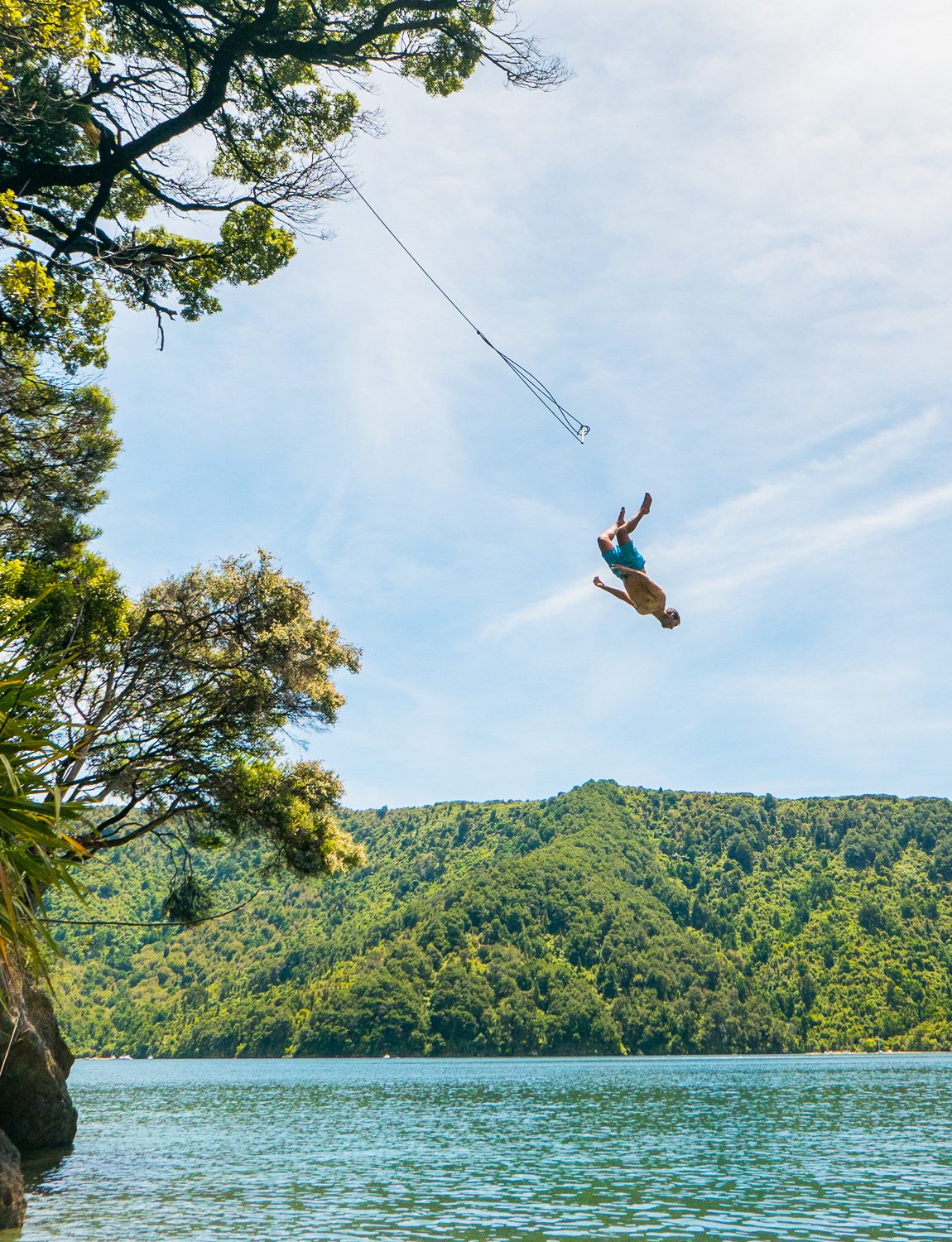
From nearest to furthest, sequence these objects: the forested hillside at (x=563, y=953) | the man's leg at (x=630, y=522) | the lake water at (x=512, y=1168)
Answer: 1. the man's leg at (x=630, y=522)
2. the lake water at (x=512, y=1168)
3. the forested hillside at (x=563, y=953)

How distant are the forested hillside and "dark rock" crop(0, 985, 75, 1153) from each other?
8035cm

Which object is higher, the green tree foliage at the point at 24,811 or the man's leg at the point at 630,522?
the man's leg at the point at 630,522

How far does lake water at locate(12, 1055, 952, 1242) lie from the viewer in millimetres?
17094

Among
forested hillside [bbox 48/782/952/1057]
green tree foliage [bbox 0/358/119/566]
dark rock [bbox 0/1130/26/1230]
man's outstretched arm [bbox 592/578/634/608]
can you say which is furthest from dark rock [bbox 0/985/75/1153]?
forested hillside [bbox 48/782/952/1057]

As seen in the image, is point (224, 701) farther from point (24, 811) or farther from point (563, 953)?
point (563, 953)

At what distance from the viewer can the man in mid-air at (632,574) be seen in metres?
12.0

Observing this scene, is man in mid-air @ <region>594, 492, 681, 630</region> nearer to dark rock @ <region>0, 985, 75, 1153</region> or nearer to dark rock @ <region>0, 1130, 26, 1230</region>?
dark rock @ <region>0, 1130, 26, 1230</region>

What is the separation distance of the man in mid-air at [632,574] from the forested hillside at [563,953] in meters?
101

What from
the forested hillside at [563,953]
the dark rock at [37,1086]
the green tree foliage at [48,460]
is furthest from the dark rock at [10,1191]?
the forested hillside at [563,953]

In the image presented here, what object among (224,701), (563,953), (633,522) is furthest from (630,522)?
(563,953)

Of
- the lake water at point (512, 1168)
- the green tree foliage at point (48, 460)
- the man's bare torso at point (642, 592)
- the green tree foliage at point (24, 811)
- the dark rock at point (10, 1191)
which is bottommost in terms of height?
the lake water at point (512, 1168)

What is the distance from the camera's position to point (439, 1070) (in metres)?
99.0

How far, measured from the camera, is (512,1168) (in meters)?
25.5

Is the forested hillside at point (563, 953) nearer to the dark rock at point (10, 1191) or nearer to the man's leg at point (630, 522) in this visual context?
the dark rock at point (10, 1191)
